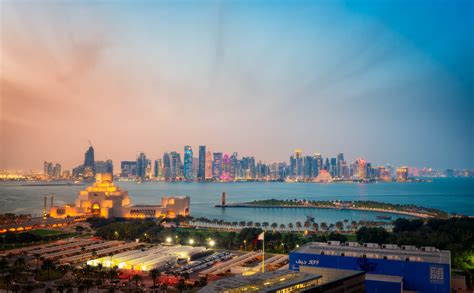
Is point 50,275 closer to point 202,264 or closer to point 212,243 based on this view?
point 202,264

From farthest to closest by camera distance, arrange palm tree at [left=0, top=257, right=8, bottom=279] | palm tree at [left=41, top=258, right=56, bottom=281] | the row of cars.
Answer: the row of cars → palm tree at [left=41, top=258, right=56, bottom=281] → palm tree at [left=0, top=257, right=8, bottom=279]

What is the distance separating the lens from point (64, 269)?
37.9ft

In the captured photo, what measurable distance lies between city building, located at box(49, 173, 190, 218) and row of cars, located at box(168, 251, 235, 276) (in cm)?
1232

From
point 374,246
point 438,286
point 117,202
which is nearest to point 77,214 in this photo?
point 117,202

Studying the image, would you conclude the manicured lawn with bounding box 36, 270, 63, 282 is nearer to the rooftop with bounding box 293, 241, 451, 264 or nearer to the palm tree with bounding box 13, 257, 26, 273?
the palm tree with bounding box 13, 257, 26, 273

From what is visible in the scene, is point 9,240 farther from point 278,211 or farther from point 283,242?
point 278,211

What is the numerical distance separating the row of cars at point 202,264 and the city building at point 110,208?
40.4ft

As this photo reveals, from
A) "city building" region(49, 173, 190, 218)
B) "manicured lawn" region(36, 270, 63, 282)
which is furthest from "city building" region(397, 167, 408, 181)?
"manicured lawn" region(36, 270, 63, 282)

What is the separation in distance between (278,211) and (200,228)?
48.1 ft

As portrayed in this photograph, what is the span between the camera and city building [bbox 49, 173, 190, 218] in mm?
25438

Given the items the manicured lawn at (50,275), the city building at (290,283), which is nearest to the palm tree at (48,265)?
the manicured lawn at (50,275)

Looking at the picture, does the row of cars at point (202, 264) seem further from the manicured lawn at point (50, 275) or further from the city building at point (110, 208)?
the city building at point (110, 208)

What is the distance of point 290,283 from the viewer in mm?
6785

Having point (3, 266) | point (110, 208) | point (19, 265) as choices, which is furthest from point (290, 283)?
point (110, 208)
